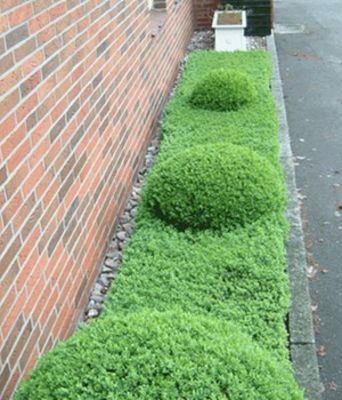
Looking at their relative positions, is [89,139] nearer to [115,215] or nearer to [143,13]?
[115,215]

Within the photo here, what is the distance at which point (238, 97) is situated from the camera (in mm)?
6832

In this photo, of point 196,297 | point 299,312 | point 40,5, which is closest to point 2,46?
point 40,5

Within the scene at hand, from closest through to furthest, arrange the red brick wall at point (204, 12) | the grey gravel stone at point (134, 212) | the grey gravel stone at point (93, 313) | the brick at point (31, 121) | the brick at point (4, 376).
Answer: the brick at point (4, 376), the brick at point (31, 121), the grey gravel stone at point (93, 313), the grey gravel stone at point (134, 212), the red brick wall at point (204, 12)

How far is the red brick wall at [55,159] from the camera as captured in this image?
2770 millimetres

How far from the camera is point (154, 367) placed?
2215 mm

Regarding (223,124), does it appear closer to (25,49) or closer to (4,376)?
(25,49)

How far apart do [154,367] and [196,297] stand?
1.44 metres

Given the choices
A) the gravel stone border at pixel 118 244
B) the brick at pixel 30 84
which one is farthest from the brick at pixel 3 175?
the gravel stone border at pixel 118 244

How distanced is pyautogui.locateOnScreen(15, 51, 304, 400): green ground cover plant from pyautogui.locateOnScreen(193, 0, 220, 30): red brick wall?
5.02 m

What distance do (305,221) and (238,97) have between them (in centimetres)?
187

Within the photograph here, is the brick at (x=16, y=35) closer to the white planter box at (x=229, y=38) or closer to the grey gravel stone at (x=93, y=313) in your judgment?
the grey gravel stone at (x=93, y=313)

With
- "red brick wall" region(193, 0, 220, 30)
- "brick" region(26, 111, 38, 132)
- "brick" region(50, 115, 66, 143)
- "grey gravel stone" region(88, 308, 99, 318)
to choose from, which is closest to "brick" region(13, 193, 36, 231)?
"brick" region(26, 111, 38, 132)

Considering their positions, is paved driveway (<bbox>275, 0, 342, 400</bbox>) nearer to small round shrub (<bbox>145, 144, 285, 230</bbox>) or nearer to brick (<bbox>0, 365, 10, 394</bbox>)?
small round shrub (<bbox>145, 144, 285, 230</bbox>)

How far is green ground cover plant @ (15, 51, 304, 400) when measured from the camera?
2219 millimetres
